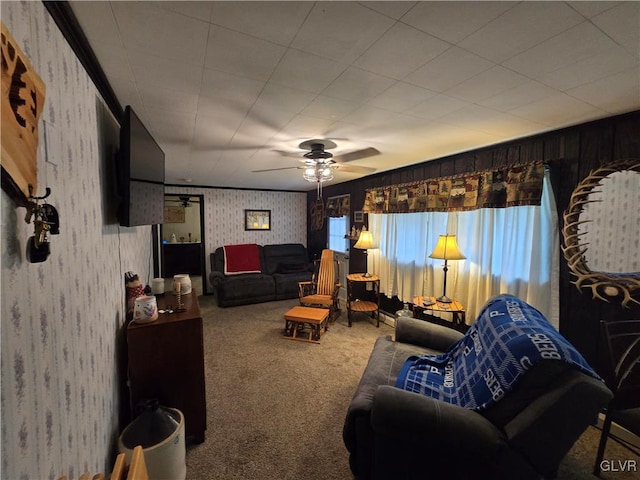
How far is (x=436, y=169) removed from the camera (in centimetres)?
330

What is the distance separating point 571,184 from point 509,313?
132cm

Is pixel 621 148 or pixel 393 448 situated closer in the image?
pixel 393 448

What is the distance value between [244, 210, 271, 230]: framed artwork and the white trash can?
185 inches

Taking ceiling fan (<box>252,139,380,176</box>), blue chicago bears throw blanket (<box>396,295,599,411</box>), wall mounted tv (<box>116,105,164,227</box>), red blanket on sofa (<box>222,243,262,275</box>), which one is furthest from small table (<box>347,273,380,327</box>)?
wall mounted tv (<box>116,105,164,227</box>)

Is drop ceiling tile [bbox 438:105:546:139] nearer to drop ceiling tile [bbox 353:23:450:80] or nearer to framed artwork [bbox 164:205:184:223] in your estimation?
drop ceiling tile [bbox 353:23:450:80]

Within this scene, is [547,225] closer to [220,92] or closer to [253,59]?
[253,59]

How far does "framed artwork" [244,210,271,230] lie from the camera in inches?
237

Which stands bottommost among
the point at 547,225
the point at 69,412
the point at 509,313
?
the point at 69,412

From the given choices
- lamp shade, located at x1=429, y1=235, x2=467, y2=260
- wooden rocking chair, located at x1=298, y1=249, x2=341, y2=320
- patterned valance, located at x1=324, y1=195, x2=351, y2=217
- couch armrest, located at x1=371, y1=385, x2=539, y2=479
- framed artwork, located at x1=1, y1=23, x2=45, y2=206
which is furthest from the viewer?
patterned valance, located at x1=324, y1=195, x2=351, y2=217

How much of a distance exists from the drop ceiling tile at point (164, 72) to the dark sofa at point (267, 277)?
3767 mm

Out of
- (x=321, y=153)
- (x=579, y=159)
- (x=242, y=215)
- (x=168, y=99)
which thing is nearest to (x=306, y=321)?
(x=321, y=153)

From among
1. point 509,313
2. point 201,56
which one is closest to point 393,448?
point 509,313

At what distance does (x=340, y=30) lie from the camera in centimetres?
108

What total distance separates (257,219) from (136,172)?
4571 millimetres
